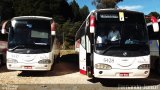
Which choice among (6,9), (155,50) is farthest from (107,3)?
(155,50)

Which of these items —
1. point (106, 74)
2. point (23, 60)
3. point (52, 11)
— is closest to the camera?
point (106, 74)

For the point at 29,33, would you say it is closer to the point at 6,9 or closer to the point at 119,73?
the point at 119,73

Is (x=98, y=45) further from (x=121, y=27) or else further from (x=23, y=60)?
(x=23, y=60)

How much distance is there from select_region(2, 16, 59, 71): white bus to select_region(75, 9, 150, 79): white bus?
3.08 m

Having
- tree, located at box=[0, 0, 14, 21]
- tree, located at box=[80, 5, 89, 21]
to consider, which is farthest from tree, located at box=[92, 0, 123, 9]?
tree, located at box=[80, 5, 89, 21]

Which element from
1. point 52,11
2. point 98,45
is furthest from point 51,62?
point 52,11

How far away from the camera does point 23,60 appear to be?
57.7ft

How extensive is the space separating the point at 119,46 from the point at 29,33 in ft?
17.5

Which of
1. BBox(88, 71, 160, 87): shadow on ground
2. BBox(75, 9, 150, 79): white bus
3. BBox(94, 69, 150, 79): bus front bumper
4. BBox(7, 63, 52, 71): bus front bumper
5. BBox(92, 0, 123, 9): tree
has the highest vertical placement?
BBox(92, 0, 123, 9): tree

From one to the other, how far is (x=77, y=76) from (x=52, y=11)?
187 ft

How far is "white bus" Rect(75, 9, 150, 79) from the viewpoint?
571 inches

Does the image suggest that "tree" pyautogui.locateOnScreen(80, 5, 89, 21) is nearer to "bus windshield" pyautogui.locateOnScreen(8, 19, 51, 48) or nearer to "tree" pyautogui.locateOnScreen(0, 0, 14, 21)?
"tree" pyautogui.locateOnScreen(0, 0, 14, 21)

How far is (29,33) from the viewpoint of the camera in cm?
1827

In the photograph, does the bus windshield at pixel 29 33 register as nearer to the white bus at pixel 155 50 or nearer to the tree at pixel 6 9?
the white bus at pixel 155 50
